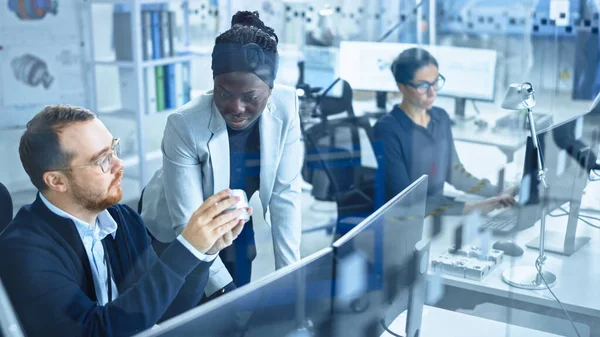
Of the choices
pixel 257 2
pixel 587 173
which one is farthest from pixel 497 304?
pixel 257 2

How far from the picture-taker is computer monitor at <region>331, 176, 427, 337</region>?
1028 mm

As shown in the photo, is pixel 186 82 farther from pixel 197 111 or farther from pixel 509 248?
pixel 509 248

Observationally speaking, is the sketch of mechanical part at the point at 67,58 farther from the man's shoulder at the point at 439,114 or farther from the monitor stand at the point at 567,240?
the monitor stand at the point at 567,240

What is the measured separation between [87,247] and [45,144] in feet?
0.72

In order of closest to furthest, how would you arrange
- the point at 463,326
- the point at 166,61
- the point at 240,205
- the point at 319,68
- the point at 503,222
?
the point at 240,205
the point at 463,326
the point at 503,222
the point at 166,61
the point at 319,68

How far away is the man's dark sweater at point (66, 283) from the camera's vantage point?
1.15m

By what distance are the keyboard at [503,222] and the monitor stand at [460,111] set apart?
1.37 m

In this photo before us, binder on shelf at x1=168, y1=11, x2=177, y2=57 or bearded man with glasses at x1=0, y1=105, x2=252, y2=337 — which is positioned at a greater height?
binder on shelf at x1=168, y1=11, x2=177, y2=57

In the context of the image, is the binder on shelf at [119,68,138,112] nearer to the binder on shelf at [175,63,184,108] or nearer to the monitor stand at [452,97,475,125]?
the binder on shelf at [175,63,184,108]

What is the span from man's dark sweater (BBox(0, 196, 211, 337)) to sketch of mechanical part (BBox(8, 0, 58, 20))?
2363 mm

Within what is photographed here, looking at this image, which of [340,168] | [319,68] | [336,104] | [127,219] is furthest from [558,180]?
[319,68]

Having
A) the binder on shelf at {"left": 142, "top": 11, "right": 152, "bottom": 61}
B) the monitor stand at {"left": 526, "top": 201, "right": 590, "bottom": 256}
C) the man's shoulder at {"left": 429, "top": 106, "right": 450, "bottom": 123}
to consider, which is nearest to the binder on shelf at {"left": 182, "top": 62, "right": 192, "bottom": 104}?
the binder on shelf at {"left": 142, "top": 11, "right": 152, "bottom": 61}

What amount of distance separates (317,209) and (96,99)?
139 cm

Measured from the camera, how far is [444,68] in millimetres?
3416
